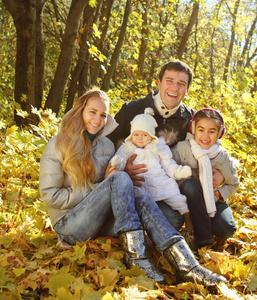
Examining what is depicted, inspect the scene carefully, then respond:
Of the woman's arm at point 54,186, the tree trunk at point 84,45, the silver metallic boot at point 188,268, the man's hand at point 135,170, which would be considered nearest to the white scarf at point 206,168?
the man's hand at point 135,170

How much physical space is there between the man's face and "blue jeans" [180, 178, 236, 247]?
33.5 inches

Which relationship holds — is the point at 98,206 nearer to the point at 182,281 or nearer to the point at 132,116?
the point at 182,281

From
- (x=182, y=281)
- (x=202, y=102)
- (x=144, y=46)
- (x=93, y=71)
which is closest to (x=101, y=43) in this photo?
(x=93, y=71)

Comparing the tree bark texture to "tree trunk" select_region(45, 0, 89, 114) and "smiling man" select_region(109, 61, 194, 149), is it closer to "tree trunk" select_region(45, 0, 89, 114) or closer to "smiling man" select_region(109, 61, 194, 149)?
"tree trunk" select_region(45, 0, 89, 114)

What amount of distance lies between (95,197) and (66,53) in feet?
12.2

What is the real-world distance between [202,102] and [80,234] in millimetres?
6113

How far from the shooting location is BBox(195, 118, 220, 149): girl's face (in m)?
3.04

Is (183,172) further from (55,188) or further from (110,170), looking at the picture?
(55,188)

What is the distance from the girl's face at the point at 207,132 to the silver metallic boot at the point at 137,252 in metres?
1.15

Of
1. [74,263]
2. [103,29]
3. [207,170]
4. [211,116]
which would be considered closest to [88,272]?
[74,263]

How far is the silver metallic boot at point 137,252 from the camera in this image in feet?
7.46

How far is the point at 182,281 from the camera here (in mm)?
2268

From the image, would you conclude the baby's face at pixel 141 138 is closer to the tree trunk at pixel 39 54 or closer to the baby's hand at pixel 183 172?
the baby's hand at pixel 183 172

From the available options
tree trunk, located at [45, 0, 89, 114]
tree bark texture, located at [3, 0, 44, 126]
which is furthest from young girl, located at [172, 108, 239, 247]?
tree trunk, located at [45, 0, 89, 114]
